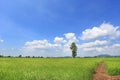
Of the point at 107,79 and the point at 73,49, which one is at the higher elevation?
the point at 73,49

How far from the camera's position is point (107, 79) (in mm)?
25047

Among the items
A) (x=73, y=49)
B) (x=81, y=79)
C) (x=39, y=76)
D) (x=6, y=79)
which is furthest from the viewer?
(x=73, y=49)

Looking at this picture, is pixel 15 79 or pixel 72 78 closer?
pixel 15 79

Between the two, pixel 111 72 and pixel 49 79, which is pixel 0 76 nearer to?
pixel 49 79

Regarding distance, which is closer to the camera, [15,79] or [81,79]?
[15,79]

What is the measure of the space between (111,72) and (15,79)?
2078 centimetres

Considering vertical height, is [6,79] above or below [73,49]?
below

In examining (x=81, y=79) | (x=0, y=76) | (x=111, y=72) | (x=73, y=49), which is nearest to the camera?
(x=0, y=76)

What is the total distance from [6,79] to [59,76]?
567 centimetres

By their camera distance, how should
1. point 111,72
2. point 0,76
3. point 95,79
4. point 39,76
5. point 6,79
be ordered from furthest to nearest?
point 111,72 < point 95,79 < point 39,76 < point 0,76 < point 6,79

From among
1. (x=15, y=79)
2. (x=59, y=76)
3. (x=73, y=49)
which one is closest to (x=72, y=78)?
(x=59, y=76)

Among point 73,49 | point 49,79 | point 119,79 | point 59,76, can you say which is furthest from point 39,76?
point 73,49

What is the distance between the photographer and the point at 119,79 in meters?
24.5

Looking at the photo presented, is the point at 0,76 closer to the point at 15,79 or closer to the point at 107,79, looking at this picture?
the point at 15,79
